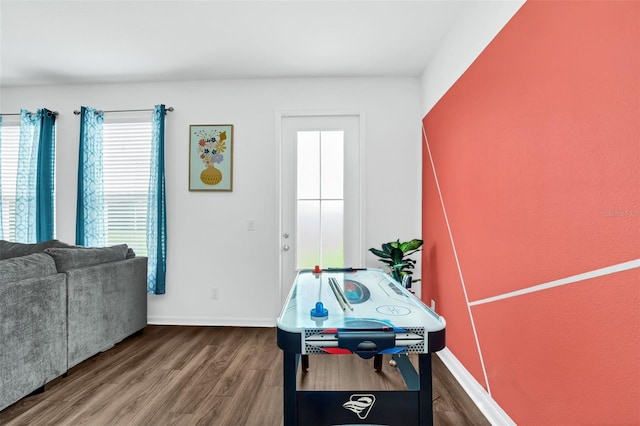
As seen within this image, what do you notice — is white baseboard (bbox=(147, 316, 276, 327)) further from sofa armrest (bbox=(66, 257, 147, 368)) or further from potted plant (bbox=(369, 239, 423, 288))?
potted plant (bbox=(369, 239, 423, 288))

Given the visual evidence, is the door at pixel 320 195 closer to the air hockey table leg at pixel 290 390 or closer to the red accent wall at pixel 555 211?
the red accent wall at pixel 555 211

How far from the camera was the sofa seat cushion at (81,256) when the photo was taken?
240cm

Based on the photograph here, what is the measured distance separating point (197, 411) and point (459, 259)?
6.32 feet

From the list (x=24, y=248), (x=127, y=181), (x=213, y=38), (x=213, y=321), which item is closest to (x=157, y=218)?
(x=127, y=181)

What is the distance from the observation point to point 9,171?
3.80 meters

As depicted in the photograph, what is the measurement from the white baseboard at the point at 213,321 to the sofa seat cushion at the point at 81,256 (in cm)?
88

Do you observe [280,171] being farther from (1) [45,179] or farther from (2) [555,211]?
(2) [555,211]

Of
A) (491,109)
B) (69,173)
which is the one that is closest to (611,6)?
(491,109)

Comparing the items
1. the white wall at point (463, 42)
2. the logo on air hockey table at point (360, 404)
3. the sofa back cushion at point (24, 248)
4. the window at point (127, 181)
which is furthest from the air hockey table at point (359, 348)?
the window at point (127, 181)

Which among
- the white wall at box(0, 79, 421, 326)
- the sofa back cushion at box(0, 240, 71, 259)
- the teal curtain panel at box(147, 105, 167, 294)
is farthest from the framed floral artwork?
the sofa back cushion at box(0, 240, 71, 259)

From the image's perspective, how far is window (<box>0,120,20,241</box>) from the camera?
12.3 ft

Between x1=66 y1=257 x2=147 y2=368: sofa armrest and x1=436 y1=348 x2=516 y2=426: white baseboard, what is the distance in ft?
8.79

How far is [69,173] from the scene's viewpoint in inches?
146

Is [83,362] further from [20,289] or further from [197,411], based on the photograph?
[197,411]
